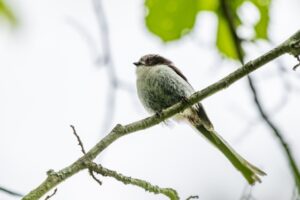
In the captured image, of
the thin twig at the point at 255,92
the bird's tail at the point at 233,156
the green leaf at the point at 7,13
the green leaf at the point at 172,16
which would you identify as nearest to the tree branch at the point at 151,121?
the thin twig at the point at 255,92

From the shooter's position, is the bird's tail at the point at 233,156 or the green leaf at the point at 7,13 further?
the bird's tail at the point at 233,156

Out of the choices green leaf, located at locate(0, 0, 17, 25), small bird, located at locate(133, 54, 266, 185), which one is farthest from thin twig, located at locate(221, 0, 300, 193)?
small bird, located at locate(133, 54, 266, 185)

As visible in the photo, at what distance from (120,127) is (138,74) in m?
2.38

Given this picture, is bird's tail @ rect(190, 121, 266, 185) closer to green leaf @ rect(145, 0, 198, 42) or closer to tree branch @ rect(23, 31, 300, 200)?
tree branch @ rect(23, 31, 300, 200)

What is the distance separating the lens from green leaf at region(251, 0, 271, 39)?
9.47 feet

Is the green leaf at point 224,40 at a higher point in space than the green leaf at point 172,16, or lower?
lower

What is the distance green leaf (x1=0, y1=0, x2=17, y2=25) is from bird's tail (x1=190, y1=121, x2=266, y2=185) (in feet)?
8.02

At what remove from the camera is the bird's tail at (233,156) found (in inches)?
167

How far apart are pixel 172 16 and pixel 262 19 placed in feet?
1.72

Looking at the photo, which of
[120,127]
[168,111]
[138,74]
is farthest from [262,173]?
[138,74]

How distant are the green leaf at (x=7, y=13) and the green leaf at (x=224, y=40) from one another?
1.16 metres

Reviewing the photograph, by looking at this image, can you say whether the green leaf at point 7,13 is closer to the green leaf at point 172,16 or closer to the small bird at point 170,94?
the green leaf at point 172,16

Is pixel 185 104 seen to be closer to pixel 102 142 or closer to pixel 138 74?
pixel 102 142

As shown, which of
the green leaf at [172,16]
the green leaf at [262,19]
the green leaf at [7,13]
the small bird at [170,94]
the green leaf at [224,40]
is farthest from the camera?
the small bird at [170,94]
